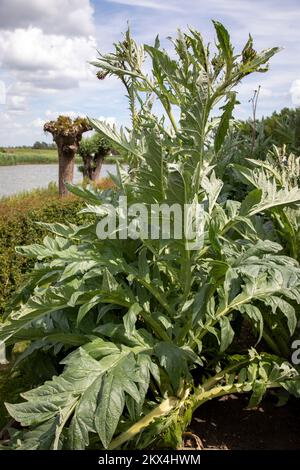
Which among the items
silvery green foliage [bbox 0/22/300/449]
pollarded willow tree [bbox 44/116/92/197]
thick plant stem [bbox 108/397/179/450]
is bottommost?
thick plant stem [bbox 108/397/179/450]

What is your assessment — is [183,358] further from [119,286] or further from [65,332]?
[65,332]

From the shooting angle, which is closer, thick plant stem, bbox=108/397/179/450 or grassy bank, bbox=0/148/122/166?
thick plant stem, bbox=108/397/179/450

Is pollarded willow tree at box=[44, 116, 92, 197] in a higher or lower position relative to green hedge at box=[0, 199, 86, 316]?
higher

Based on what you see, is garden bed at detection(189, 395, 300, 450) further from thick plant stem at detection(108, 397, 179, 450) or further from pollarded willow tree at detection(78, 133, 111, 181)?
pollarded willow tree at detection(78, 133, 111, 181)

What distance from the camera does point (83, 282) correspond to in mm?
2574

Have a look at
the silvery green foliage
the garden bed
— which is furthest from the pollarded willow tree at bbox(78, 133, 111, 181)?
the garden bed

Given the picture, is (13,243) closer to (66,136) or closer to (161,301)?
(161,301)

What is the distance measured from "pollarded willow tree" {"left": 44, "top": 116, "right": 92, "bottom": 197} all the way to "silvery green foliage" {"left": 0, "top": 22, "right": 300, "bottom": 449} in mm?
13244

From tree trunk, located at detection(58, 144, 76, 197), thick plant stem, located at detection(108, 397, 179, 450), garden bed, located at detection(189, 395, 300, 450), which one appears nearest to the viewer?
thick plant stem, located at detection(108, 397, 179, 450)

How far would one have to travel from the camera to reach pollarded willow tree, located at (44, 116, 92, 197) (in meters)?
15.9

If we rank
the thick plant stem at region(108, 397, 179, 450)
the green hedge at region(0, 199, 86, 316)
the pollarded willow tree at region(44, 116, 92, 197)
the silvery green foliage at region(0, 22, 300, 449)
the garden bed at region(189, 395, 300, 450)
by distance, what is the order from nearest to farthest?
the silvery green foliage at region(0, 22, 300, 449), the thick plant stem at region(108, 397, 179, 450), the garden bed at region(189, 395, 300, 450), the green hedge at region(0, 199, 86, 316), the pollarded willow tree at region(44, 116, 92, 197)

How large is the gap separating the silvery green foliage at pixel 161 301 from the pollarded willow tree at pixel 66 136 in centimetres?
1324

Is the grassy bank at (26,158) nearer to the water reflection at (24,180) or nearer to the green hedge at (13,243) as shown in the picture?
the water reflection at (24,180)

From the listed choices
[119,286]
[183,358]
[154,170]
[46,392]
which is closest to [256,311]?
[183,358]
